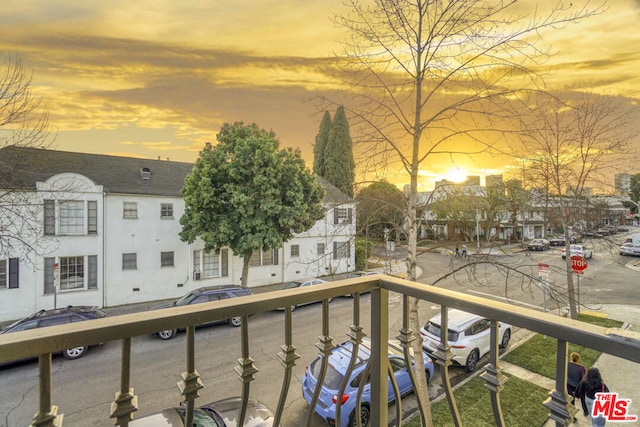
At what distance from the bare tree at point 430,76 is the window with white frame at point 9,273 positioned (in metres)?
13.9

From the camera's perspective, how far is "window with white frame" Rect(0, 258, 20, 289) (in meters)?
11.3

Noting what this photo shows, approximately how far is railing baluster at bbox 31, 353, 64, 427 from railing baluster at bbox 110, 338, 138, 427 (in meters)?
0.15

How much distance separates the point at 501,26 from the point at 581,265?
7924 millimetres

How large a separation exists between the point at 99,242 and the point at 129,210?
5.78 feet

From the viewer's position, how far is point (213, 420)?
3.51 meters

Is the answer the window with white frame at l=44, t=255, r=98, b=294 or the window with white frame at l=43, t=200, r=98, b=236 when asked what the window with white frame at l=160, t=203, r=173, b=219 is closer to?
the window with white frame at l=43, t=200, r=98, b=236

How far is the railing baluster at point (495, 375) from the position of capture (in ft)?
3.95

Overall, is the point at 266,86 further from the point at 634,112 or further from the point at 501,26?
the point at 634,112

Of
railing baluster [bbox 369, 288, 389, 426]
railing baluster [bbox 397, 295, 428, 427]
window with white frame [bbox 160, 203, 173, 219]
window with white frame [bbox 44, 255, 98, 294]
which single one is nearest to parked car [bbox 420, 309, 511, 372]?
railing baluster [bbox 369, 288, 389, 426]

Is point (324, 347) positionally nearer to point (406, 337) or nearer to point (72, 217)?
point (406, 337)

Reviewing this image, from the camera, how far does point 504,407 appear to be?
587 centimetres

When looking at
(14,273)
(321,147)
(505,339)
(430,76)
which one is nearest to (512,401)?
(505,339)

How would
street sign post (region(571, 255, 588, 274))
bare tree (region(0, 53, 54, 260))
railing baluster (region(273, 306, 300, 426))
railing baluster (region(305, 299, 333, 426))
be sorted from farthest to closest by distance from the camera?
street sign post (region(571, 255, 588, 274)), bare tree (region(0, 53, 54, 260)), railing baluster (region(305, 299, 333, 426)), railing baluster (region(273, 306, 300, 426))

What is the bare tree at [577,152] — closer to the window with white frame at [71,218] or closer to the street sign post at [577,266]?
the street sign post at [577,266]
